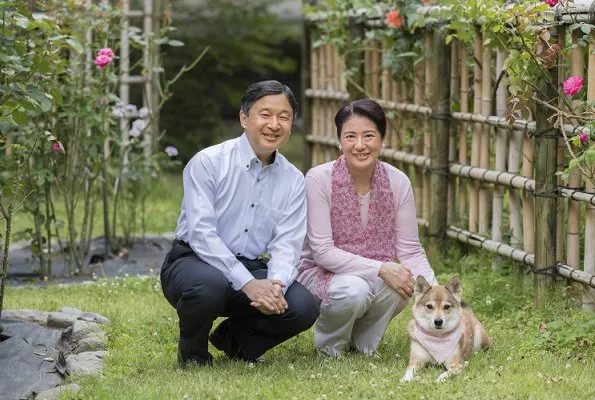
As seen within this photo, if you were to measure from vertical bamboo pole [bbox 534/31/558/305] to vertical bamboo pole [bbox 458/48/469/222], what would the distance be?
1230 mm

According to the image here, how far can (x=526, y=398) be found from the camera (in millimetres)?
4363

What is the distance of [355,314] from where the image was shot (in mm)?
5016

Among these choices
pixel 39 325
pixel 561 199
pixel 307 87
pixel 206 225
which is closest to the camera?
pixel 206 225

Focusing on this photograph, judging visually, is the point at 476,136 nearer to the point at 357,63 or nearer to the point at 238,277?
the point at 357,63

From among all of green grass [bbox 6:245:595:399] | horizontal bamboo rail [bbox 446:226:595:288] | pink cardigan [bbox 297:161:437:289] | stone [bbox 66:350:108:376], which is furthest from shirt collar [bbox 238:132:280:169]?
horizontal bamboo rail [bbox 446:226:595:288]

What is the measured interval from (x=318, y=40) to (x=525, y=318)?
4.13 meters

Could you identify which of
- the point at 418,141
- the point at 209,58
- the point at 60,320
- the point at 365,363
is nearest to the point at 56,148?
the point at 60,320

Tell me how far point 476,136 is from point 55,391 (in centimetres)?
323

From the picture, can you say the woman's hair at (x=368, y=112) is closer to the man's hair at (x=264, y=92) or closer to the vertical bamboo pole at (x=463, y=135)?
the man's hair at (x=264, y=92)

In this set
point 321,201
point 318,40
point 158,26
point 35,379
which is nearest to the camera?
point 35,379

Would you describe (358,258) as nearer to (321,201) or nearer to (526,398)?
(321,201)

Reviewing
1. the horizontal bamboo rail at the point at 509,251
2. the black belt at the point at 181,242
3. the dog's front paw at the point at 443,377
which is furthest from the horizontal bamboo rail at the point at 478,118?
the black belt at the point at 181,242

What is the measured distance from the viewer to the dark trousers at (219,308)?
4.79 metres

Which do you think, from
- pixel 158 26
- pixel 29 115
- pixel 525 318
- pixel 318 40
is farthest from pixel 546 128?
pixel 158 26
